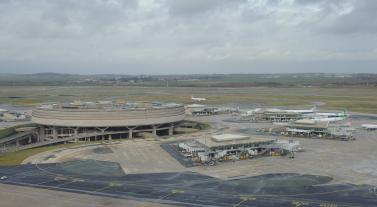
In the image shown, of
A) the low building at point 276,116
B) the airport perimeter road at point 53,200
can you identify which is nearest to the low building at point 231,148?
the airport perimeter road at point 53,200

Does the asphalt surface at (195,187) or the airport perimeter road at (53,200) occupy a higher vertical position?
the asphalt surface at (195,187)

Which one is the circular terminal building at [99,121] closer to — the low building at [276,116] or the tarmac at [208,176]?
the tarmac at [208,176]

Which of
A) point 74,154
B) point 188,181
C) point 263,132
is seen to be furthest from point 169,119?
point 188,181

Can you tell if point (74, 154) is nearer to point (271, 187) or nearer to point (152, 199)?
point (152, 199)

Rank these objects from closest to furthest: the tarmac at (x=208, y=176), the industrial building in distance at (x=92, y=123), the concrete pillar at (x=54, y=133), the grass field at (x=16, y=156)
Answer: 1. the tarmac at (x=208, y=176)
2. the grass field at (x=16, y=156)
3. the industrial building in distance at (x=92, y=123)
4. the concrete pillar at (x=54, y=133)

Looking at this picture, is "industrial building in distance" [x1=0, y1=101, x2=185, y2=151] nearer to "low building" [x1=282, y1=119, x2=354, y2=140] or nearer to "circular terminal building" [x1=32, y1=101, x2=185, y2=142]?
"circular terminal building" [x1=32, y1=101, x2=185, y2=142]

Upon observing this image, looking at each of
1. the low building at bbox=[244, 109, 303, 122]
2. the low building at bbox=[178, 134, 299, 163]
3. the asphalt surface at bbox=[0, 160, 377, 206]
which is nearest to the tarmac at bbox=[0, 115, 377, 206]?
the asphalt surface at bbox=[0, 160, 377, 206]

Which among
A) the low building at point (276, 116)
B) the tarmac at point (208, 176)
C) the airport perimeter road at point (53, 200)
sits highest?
the low building at point (276, 116)

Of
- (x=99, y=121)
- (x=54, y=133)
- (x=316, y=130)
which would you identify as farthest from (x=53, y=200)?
(x=316, y=130)

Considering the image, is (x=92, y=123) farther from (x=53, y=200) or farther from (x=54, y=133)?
(x=53, y=200)
